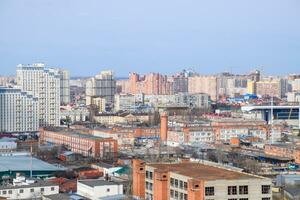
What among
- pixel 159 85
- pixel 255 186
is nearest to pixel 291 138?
pixel 255 186

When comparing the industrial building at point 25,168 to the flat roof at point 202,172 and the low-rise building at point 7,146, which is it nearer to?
the low-rise building at point 7,146

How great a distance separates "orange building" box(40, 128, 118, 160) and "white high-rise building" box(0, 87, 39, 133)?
5.58 ft

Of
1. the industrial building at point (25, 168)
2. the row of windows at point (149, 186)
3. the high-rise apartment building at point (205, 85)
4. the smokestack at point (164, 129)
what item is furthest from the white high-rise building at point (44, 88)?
the high-rise apartment building at point (205, 85)

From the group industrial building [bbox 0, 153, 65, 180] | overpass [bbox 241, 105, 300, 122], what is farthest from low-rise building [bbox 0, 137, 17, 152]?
overpass [bbox 241, 105, 300, 122]

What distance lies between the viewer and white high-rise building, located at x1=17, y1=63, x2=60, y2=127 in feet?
59.4

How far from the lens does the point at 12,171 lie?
9.73 m

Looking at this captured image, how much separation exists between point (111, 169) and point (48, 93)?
27.3ft

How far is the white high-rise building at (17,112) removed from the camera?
57.3 feet

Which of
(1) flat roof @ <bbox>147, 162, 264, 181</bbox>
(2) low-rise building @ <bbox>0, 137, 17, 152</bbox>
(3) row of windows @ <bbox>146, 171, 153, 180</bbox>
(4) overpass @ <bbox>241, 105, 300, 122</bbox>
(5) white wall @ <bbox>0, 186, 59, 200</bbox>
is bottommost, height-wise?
(5) white wall @ <bbox>0, 186, 59, 200</bbox>

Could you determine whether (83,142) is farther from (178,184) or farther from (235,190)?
(235,190)

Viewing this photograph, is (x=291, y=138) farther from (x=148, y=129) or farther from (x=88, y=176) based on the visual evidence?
(x=88, y=176)

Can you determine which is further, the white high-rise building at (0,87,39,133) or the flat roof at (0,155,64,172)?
the white high-rise building at (0,87,39,133)

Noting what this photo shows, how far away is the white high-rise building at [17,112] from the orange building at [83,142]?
1702mm

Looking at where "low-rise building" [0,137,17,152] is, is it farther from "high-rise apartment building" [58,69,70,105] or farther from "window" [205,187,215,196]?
"high-rise apartment building" [58,69,70,105]
